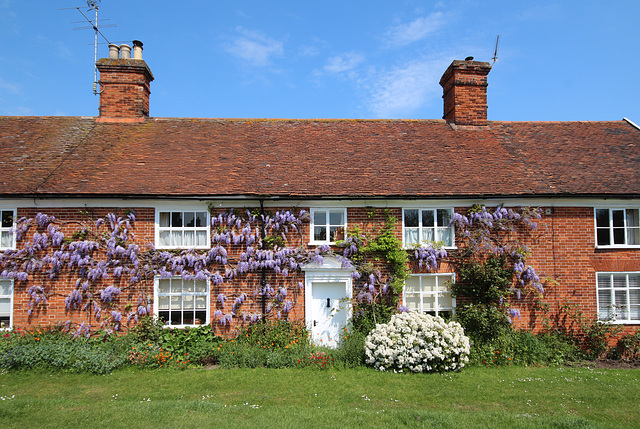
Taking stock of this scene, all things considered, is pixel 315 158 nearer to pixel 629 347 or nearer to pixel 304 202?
pixel 304 202

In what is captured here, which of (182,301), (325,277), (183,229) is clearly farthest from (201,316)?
(325,277)

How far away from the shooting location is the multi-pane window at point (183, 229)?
9812 millimetres

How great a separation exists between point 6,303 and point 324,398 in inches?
314

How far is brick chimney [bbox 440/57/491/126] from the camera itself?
13484mm

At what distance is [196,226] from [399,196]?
16.5ft

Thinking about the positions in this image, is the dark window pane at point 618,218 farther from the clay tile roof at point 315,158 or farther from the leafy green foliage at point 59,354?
the leafy green foliage at point 59,354

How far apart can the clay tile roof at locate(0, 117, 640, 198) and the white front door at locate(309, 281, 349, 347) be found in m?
2.29

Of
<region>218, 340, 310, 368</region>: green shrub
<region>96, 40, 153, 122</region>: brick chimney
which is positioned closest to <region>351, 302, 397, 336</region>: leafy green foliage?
<region>218, 340, 310, 368</region>: green shrub

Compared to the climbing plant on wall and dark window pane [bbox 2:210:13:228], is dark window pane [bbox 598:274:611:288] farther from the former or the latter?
dark window pane [bbox 2:210:13:228]

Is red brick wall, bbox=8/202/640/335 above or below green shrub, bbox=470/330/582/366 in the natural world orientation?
above

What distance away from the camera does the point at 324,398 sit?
22.6ft

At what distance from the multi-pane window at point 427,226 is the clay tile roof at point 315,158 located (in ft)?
1.91

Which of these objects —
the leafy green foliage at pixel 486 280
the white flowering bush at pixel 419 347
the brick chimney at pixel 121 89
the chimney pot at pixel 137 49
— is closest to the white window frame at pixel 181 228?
the white flowering bush at pixel 419 347

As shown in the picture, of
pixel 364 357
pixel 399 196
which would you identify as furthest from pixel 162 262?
pixel 399 196
